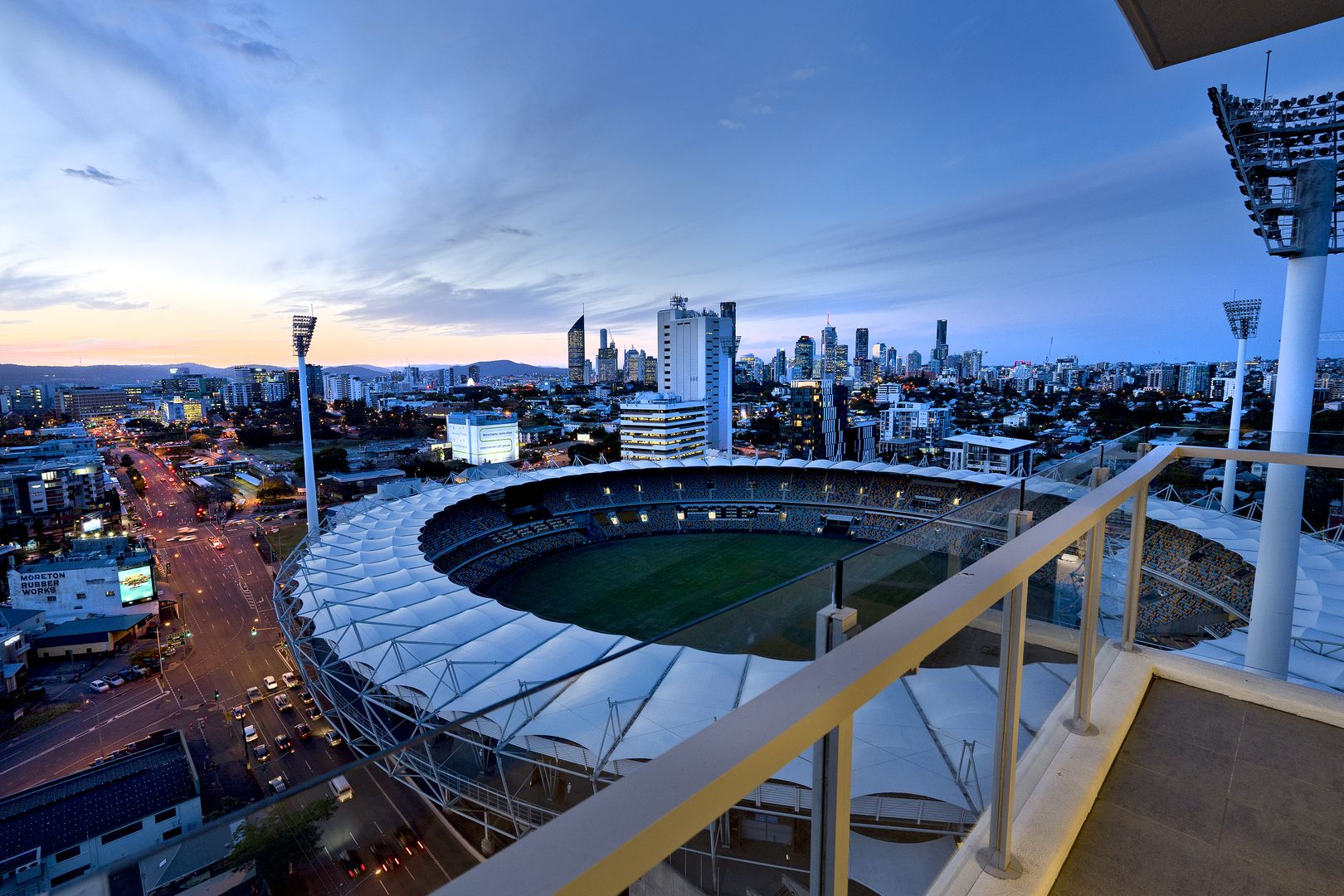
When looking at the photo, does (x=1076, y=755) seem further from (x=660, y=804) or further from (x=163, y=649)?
(x=163, y=649)

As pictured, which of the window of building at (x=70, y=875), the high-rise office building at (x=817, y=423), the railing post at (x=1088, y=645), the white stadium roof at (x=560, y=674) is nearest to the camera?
the window of building at (x=70, y=875)

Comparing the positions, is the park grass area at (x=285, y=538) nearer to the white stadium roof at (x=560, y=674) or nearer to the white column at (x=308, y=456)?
the white column at (x=308, y=456)

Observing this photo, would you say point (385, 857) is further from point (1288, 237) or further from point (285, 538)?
point (285, 538)

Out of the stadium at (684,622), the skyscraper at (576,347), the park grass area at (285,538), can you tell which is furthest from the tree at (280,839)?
the skyscraper at (576,347)

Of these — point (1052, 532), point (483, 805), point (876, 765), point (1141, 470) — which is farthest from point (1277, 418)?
point (483, 805)

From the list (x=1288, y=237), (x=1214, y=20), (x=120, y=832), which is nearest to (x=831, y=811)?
(x=1214, y=20)
